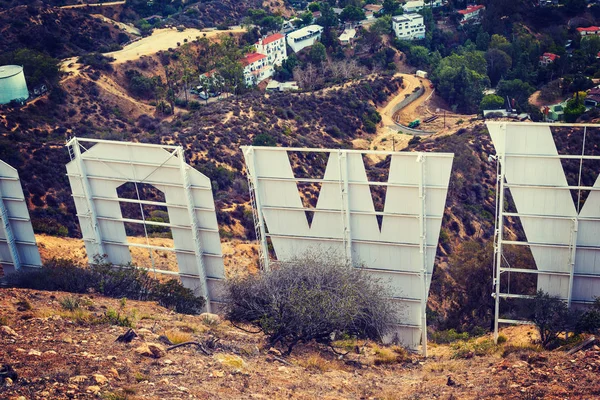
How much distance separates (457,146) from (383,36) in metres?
48.9

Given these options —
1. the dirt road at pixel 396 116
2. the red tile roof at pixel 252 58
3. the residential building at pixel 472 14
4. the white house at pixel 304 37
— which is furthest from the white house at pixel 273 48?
the residential building at pixel 472 14

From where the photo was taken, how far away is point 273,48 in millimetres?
93125

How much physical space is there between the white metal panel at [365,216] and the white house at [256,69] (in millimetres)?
59377

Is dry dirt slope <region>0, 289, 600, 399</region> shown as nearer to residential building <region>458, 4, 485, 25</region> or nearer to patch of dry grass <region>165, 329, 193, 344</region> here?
patch of dry grass <region>165, 329, 193, 344</region>

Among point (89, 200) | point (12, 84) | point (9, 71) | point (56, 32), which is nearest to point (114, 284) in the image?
point (89, 200)

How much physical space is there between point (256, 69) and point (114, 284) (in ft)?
209

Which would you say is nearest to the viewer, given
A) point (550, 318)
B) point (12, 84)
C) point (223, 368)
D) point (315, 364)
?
point (223, 368)

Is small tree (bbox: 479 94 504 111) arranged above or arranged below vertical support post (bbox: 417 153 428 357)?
below

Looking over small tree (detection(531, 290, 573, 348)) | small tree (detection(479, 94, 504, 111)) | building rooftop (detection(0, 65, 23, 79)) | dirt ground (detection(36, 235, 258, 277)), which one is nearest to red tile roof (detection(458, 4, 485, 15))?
small tree (detection(479, 94, 504, 111))

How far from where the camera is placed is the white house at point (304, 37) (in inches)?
3794

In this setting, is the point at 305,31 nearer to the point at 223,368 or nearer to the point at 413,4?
the point at 413,4

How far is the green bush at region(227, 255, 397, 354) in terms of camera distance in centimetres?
2334

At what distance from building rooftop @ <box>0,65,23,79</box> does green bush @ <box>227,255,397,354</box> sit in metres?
45.1

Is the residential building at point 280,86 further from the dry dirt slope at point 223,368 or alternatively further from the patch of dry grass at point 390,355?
the dry dirt slope at point 223,368
